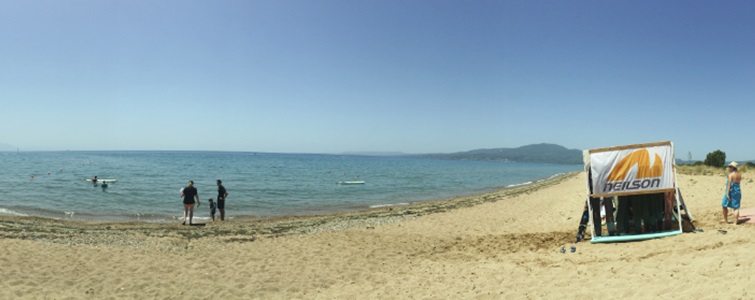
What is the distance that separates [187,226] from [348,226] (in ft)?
21.8

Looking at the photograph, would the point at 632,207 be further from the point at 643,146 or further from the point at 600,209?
the point at 643,146

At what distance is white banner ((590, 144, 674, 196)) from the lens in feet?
30.8

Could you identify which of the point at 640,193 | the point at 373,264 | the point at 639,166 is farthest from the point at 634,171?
the point at 373,264

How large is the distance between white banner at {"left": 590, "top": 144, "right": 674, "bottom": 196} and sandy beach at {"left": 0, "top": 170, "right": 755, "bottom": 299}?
1.34 metres

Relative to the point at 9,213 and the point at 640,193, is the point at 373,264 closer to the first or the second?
the point at 640,193

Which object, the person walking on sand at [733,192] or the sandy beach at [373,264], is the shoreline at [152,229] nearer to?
the sandy beach at [373,264]

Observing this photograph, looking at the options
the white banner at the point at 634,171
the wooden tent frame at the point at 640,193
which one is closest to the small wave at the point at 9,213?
the wooden tent frame at the point at 640,193

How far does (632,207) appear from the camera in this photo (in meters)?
9.67

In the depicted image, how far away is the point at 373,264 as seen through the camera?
9.72 metres

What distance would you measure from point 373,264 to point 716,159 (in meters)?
48.6

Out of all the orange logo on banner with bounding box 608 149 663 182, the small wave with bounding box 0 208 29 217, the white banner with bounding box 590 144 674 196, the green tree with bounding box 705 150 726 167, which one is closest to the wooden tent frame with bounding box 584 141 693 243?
the white banner with bounding box 590 144 674 196

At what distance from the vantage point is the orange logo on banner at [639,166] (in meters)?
9.43

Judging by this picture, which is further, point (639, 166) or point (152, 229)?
point (152, 229)

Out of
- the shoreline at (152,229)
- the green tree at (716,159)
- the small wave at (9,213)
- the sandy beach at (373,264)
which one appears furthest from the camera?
the green tree at (716,159)
